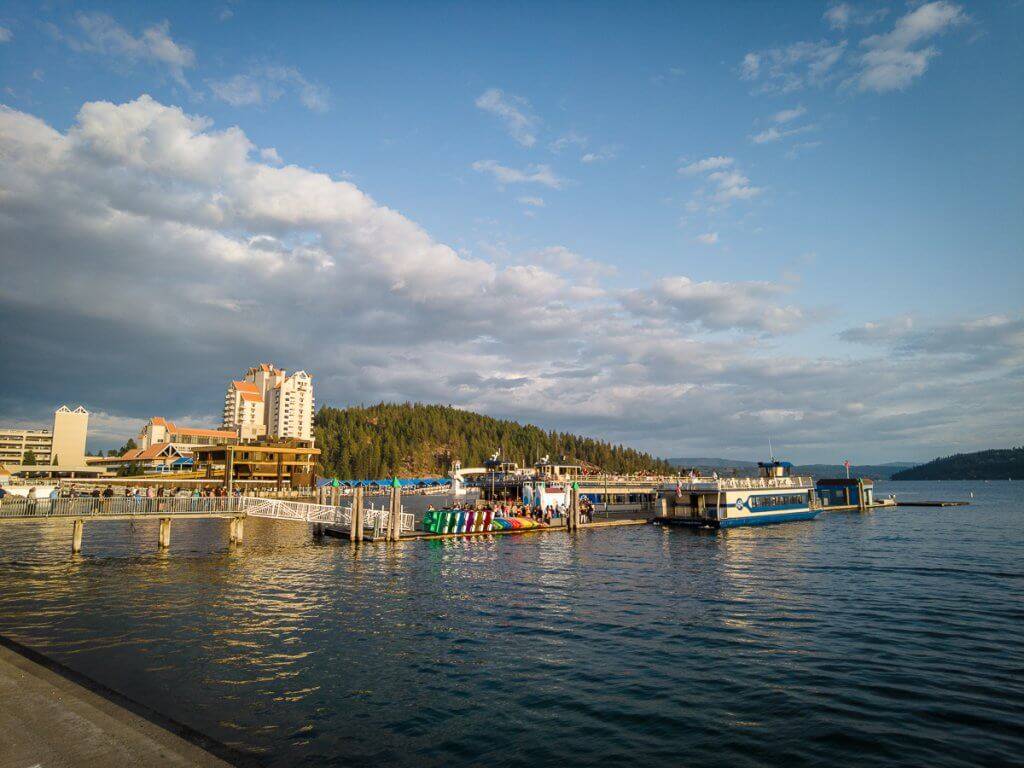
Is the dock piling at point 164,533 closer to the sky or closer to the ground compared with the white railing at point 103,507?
closer to the ground

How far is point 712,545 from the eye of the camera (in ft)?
178

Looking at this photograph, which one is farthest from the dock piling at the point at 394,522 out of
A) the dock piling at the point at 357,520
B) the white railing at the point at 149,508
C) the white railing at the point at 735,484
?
the white railing at the point at 735,484

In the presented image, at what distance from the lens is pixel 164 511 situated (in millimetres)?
44375

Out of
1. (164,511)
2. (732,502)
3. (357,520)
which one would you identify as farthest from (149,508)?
(732,502)

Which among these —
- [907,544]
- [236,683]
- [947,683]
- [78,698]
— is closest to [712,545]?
[907,544]

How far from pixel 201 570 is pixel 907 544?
2301 inches

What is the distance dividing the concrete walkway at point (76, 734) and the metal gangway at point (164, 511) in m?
33.1

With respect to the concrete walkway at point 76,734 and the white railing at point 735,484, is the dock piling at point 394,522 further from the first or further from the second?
the white railing at point 735,484

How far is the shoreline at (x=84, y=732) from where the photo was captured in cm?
991

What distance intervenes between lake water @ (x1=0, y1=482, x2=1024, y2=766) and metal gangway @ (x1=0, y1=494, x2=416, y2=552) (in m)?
3.13

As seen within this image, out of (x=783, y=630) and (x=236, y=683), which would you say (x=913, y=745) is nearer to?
(x=783, y=630)

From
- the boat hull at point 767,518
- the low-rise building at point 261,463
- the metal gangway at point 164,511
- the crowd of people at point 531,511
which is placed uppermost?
the low-rise building at point 261,463

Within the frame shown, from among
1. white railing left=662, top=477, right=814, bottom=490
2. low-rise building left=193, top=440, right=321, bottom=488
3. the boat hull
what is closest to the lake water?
the boat hull

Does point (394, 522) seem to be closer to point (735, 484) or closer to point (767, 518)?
point (735, 484)
